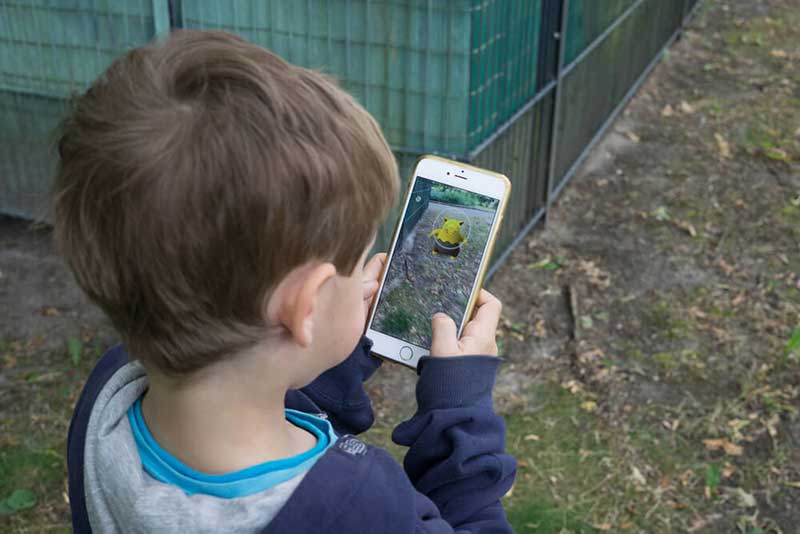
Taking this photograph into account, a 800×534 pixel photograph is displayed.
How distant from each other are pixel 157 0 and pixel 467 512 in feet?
10.8

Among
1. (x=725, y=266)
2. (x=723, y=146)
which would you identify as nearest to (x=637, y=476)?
(x=725, y=266)

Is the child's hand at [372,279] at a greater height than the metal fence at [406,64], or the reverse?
the child's hand at [372,279]

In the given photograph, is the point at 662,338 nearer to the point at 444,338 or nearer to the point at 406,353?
the point at 406,353

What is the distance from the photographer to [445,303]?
5.77 ft

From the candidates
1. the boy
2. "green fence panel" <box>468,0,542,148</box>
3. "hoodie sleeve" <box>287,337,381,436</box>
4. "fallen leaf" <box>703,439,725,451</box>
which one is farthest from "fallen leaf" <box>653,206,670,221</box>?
the boy

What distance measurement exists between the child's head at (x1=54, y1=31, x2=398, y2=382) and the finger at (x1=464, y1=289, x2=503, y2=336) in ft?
1.64

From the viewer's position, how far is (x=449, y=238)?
181 centimetres

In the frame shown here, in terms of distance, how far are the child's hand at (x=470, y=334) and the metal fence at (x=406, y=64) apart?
1.84 meters

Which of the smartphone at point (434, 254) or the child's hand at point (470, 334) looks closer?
the child's hand at point (470, 334)

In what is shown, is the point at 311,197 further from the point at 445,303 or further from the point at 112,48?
the point at 112,48

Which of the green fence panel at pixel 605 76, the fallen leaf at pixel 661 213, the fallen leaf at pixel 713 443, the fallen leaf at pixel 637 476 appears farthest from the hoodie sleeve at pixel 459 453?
the fallen leaf at pixel 661 213

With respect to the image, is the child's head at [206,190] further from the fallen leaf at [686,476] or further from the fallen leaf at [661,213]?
the fallen leaf at [661,213]

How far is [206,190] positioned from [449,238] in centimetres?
84

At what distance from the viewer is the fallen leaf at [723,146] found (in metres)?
6.46
